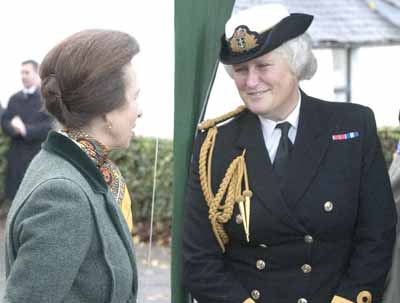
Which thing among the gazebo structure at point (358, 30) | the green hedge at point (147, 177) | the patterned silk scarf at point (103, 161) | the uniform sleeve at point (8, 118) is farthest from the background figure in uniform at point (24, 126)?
the patterned silk scarf at point (103, 161)

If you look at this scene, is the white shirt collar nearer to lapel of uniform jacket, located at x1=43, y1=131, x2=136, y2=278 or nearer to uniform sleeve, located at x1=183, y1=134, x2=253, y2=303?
uniform sleeve, located at x1=183, y1=134, x2=253, y2=303

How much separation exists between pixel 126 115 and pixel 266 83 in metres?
0.72

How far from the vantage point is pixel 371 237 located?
9.67 ft

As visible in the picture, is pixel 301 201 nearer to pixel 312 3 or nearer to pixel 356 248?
pixel 356 248

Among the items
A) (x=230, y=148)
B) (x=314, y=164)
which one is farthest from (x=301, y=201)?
(x=230, y=148)

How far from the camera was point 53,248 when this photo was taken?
2.10 m

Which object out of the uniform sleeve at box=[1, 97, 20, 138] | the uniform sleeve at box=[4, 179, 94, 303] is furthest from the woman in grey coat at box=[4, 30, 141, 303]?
the uniform sleeve at box=[1, 97, 20, 138]

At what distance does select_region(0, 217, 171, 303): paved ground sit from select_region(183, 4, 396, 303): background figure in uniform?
404 centimetres

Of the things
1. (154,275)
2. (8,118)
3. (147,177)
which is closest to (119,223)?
(154,275)

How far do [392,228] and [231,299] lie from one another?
61 cm

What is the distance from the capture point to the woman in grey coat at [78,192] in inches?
82.8

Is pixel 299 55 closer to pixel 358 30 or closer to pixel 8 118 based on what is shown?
pixel 8 118

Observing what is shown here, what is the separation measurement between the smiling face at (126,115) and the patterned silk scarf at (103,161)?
0.05 m

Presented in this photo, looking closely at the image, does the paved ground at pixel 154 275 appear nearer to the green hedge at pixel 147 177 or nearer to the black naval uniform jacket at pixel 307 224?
the green hedge at pixel 147 177
